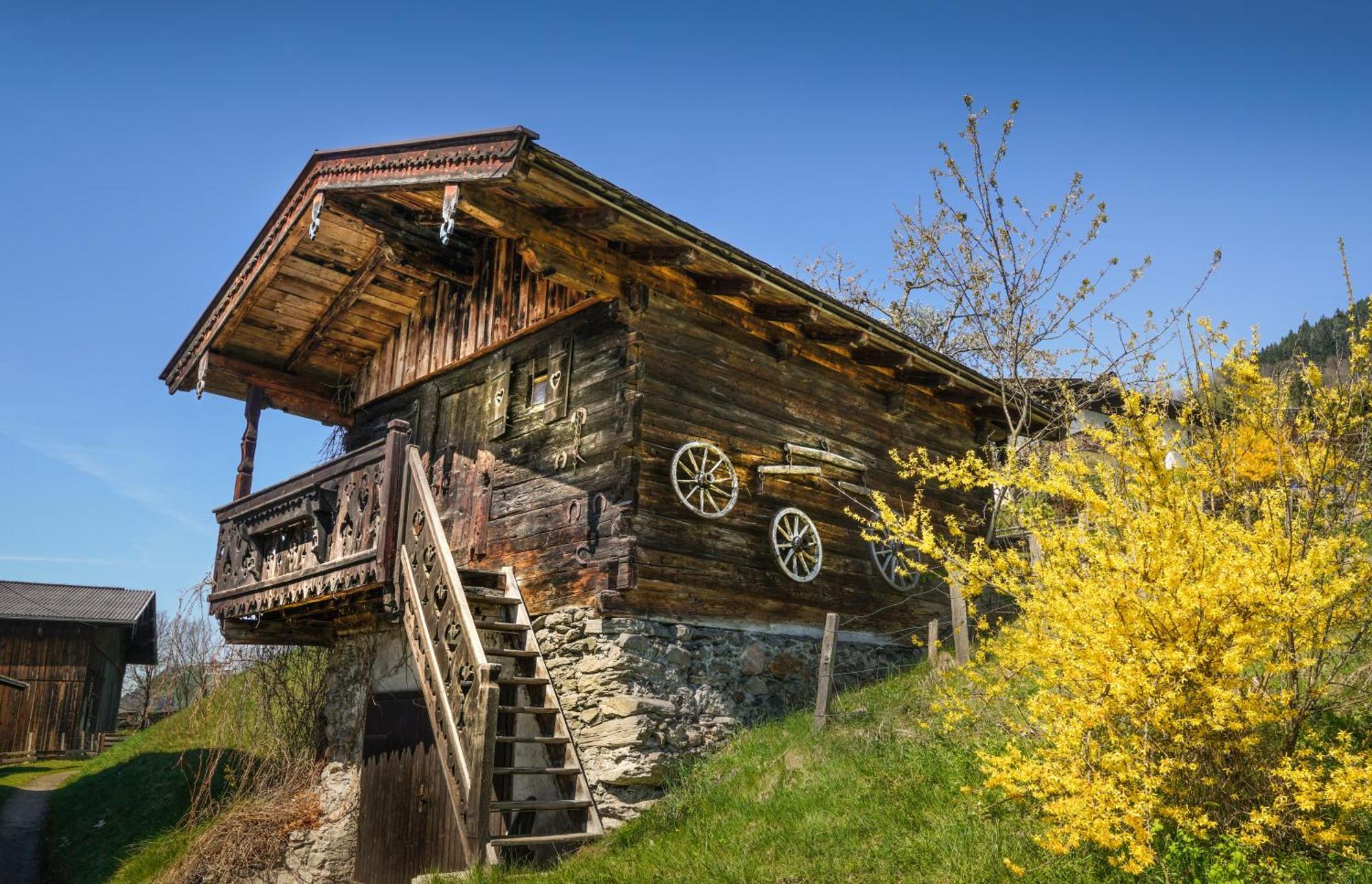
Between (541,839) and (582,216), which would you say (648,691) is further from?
(582,216)

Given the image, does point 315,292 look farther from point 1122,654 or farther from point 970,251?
point 1122,654

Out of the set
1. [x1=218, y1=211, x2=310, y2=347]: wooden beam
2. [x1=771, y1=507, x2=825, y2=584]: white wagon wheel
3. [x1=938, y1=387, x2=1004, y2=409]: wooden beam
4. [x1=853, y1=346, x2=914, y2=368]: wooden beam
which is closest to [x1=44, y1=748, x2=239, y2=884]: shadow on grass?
[x1=218, y1=211, x2=310, y2=347]: wooden beam

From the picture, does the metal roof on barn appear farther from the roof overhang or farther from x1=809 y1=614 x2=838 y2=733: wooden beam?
x1=809 y1=614 x2=838 y2=733: wooden beam

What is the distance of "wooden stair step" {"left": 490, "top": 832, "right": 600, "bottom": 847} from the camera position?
7789 millimetres

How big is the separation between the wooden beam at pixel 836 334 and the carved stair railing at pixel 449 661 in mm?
5257

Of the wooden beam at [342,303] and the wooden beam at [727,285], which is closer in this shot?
the wooden beam at [727,285]

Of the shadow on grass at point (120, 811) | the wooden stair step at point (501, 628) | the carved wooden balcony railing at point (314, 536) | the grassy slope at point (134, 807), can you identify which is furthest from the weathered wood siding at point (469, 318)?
the shadow on grass at point (120, 811)

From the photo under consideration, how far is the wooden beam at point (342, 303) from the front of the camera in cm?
1274

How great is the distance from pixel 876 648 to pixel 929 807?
18.3ft

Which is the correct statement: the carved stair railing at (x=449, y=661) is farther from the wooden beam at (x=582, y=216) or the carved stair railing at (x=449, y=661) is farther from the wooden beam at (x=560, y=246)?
the wooden beam at (x=582, y=216)

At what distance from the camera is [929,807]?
6793 mm

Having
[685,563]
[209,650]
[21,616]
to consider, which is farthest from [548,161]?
[21,616]

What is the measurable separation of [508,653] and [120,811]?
43.2 ft

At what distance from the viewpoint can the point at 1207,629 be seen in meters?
5.04
